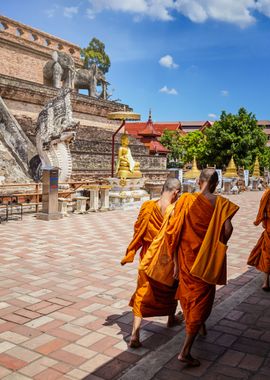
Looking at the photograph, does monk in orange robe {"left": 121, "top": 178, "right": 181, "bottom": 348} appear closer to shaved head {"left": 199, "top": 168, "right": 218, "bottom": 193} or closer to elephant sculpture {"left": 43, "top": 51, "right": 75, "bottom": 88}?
shaved head {"left": 199, "top": 168, "right": 218, "bottom": 193}

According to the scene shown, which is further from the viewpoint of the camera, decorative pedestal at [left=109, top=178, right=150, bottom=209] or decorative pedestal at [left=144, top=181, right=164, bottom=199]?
decorative pedestal at [left=144, top=181, right=164, bottom=199]

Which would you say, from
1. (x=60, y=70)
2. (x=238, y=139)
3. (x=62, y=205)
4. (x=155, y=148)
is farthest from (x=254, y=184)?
(x=62, y=205)

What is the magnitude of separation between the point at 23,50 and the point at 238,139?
1796 cm

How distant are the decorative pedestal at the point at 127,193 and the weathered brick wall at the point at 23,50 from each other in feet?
52.0

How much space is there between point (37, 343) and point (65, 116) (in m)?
11.1

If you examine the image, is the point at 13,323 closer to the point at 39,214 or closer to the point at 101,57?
the point at 39,214

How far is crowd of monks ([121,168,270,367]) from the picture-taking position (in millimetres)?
3467

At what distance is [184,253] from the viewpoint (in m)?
3.61

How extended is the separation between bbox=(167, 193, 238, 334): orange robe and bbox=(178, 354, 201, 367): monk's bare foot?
281mm

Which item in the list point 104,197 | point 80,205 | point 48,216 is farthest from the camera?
point 104,197

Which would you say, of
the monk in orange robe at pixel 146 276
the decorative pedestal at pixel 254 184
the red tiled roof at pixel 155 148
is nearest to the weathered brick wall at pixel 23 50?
the red tiled roof at pixel 155 148

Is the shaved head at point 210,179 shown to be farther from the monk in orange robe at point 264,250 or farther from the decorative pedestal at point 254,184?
the decorative pedestal at point 254,184

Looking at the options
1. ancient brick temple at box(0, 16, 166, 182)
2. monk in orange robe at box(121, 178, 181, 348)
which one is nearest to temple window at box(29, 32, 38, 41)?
ancient brick temple at box(0, 16, 166, 182)

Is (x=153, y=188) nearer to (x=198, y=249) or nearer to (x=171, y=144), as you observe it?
(x=198, y=249)
